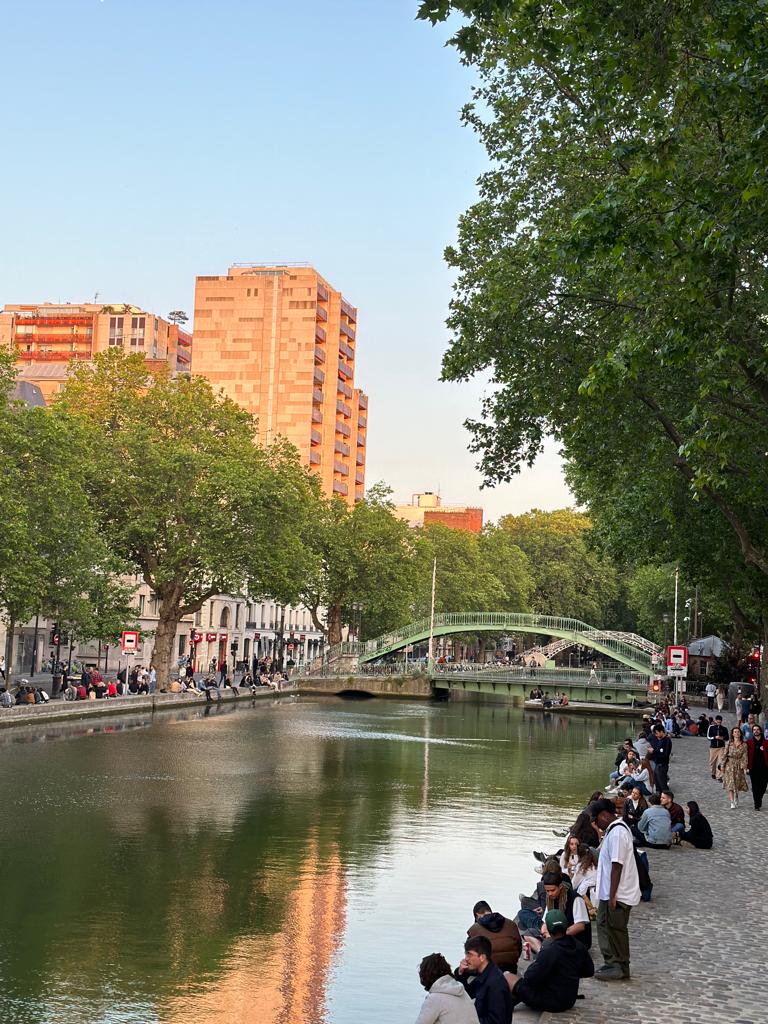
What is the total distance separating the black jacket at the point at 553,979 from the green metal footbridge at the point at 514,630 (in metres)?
74.2

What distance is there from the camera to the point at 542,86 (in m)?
30.5

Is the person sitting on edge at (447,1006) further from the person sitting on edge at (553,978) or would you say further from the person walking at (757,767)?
the person walking at (757,767)

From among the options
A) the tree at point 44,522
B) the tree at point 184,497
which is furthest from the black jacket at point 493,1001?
the tree at point 184,497

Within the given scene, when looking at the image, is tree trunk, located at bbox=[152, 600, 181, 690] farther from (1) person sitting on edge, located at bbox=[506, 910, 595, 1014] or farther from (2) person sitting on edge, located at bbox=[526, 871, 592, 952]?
(1) person sitting on edge, located at bbox=[506, 910, 595, 1014]

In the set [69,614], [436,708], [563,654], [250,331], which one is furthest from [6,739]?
[563,654]

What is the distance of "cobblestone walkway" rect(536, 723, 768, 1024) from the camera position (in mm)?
12026

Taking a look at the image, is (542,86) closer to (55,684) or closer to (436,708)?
(55,684)

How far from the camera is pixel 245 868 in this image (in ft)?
70.7

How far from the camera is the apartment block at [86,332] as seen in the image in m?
137

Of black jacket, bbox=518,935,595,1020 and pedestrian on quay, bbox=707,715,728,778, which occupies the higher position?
pedestrian on quay, bbox=707,715,728,778

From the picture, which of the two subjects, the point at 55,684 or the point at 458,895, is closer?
the point at 458,895

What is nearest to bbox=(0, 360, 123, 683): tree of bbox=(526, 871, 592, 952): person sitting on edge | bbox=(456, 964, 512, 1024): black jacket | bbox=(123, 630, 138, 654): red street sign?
bbox=(123, 630, 138, 654): red street sign

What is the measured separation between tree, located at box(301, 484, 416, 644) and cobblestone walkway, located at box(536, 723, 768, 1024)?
72.8 metres

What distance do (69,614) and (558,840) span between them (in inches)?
1201
